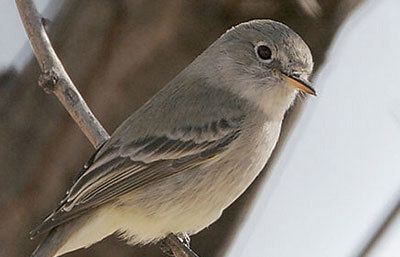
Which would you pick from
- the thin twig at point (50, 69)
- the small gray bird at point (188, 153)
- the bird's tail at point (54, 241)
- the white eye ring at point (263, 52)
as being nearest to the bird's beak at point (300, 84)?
the small gray bird at point (188, 153)

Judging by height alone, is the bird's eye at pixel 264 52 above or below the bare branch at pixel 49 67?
below

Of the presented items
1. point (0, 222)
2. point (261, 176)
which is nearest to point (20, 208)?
point (0, 222)

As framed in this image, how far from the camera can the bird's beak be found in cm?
413

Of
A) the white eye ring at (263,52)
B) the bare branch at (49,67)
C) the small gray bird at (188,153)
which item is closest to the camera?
the bare branch at (49,67)

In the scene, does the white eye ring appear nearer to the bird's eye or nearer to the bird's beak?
the bird's eye

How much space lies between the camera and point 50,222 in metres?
4.01

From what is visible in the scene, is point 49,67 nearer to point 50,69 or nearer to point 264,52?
point 50,69

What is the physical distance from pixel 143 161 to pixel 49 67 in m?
0.40

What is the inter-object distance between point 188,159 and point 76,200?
350mm

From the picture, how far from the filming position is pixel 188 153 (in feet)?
13.8

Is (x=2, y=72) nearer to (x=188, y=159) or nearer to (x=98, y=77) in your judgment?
(x=98, y=77)

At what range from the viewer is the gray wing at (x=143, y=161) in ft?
13.5

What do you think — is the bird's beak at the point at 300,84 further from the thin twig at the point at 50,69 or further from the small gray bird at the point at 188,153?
the thin twig at the point at 50,69


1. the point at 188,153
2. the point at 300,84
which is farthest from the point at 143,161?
the point at 300,84
